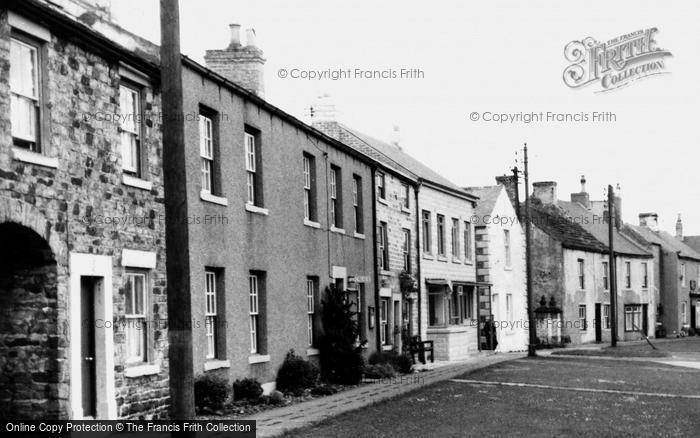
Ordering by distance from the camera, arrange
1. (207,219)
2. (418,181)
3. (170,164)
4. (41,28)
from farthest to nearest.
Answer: (418,181) → (207,219) → (41,28) → (170,164)

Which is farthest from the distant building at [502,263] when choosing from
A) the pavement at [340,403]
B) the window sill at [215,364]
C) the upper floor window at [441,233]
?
the window sill at [215,364]

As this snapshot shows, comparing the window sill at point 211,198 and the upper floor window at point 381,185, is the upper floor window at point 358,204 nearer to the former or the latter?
the upper floor window at point 381,185

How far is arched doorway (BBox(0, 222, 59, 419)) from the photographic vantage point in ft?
43.7

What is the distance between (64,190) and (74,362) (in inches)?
93.1

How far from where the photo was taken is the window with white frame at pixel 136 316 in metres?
15.6

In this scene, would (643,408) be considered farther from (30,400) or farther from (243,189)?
(30,400)

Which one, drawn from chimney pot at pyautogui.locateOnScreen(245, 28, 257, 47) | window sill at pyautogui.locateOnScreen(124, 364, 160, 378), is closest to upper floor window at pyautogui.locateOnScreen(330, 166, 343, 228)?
chimney pot at pyautogui.locateOnScreen(245, 28, 257, 47)

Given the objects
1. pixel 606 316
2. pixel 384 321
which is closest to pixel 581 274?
pixel 606 316

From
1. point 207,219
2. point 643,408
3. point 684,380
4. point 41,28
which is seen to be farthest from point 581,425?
point 684,380

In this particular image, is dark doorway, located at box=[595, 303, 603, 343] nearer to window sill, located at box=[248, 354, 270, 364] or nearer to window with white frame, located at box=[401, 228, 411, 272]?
window with white frame, located at box=[401, 228, 411, 272]

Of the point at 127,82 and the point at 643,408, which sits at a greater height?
the point at 127,82

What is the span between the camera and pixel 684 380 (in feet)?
88.4

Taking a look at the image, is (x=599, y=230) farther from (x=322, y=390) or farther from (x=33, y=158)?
(x=33, y=158)

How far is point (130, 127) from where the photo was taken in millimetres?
15938
